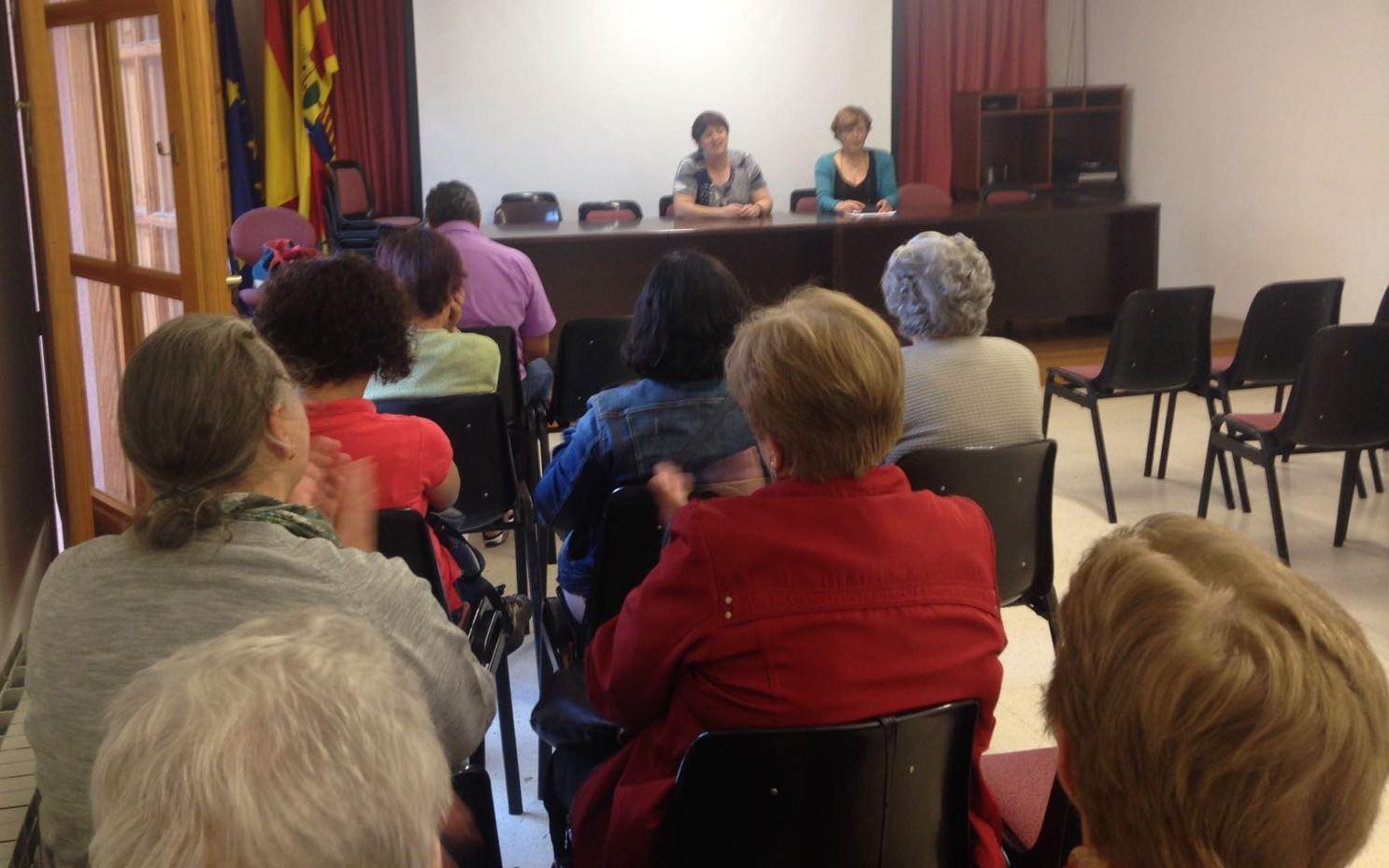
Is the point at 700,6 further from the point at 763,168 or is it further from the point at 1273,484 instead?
the point at 1273,484

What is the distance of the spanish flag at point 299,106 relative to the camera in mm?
7719

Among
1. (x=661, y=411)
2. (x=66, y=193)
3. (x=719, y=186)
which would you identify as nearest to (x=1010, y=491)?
(x=661, y=411)

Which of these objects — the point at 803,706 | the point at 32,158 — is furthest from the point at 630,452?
the point at 32,158

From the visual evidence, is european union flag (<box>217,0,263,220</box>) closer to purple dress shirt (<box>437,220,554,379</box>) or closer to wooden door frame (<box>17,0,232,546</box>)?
purple dress shirt (<box>437,220,554,379</box>)

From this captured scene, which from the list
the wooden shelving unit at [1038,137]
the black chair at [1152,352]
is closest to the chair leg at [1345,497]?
the black chair at [1152,352]

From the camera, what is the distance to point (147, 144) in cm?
354

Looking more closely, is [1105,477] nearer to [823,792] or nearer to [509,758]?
[509,758]

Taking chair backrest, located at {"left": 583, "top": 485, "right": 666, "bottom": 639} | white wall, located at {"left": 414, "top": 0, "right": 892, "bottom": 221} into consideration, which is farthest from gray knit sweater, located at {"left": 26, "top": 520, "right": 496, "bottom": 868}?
white wall, located at {"left": 414, "top": 0, "right": 892, "bottom": 221}

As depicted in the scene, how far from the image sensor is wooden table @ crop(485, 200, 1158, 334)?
21.3 feet

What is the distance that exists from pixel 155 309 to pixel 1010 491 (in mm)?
2276

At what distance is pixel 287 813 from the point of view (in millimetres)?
719

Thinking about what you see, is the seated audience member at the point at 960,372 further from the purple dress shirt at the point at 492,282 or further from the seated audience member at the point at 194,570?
the purple dress shirt at the point at 492,282

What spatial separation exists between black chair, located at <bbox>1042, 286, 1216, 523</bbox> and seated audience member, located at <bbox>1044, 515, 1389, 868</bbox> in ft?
11.9

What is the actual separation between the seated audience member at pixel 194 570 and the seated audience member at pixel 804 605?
22cm
